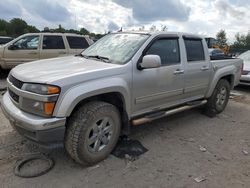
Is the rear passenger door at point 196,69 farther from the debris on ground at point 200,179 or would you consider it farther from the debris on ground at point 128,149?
the debris on ground at point 200,179

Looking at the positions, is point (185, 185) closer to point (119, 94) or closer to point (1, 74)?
point (119, 94)

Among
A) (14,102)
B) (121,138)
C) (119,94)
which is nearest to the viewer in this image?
(14,102)

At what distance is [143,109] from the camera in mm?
4234

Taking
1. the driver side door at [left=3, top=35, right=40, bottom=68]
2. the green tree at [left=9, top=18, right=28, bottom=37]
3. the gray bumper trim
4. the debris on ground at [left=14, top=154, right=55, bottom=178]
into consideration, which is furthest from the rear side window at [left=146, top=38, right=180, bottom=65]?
the green tree at [left=9, top=18, right=28, bottom=37]

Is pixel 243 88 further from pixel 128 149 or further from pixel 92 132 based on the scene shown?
pixel 92 132

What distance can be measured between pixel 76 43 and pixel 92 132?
23.4 ft

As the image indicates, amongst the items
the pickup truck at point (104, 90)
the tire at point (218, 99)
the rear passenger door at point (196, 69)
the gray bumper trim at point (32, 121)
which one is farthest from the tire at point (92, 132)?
the tire at point (218, 99)

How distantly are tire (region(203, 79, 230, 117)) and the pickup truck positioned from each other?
2.69 feet

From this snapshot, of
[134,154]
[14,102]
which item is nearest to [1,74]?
[14,102]

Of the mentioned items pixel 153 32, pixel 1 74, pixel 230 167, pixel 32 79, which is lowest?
pixel 230 167

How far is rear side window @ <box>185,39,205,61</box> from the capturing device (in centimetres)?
500

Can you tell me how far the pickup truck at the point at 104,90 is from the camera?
3.11m

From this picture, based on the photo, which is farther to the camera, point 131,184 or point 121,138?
point 121,138

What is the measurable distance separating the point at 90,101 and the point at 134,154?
1.11 meters
